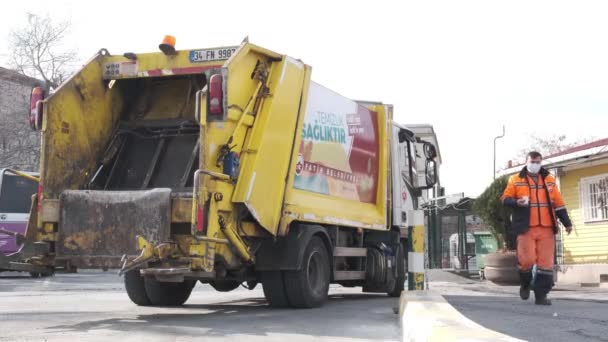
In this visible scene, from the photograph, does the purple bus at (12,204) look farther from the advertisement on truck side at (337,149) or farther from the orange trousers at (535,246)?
the orange trousers at (535,246)

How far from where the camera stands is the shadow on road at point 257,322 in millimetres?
6301

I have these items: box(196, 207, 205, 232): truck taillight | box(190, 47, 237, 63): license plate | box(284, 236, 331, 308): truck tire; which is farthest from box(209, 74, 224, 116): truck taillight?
box(284, 236, 331, 308): truck tire

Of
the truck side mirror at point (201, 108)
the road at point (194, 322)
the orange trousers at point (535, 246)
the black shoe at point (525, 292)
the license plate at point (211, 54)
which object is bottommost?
the road at point (194, 322)

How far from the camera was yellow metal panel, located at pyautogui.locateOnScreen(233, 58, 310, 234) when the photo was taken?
742cm

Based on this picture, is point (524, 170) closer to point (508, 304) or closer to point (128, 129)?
point (508, 304)

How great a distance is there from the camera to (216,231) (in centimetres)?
692

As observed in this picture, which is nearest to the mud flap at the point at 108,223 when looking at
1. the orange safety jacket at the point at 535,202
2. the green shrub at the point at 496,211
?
the orange safety jacket at the point at 535,202

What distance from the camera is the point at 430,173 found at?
41.2ft

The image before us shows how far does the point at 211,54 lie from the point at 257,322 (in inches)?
113

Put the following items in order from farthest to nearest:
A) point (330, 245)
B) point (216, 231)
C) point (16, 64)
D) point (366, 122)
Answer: point (16, 64), point (366, 122), point (330, 245), point (216, 231)

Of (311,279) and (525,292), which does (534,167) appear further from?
(311,279)

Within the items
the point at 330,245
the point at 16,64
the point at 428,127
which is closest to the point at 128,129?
the point at 330,245

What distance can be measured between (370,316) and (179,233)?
225 cm

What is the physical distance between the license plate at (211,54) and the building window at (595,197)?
11.1 metres
